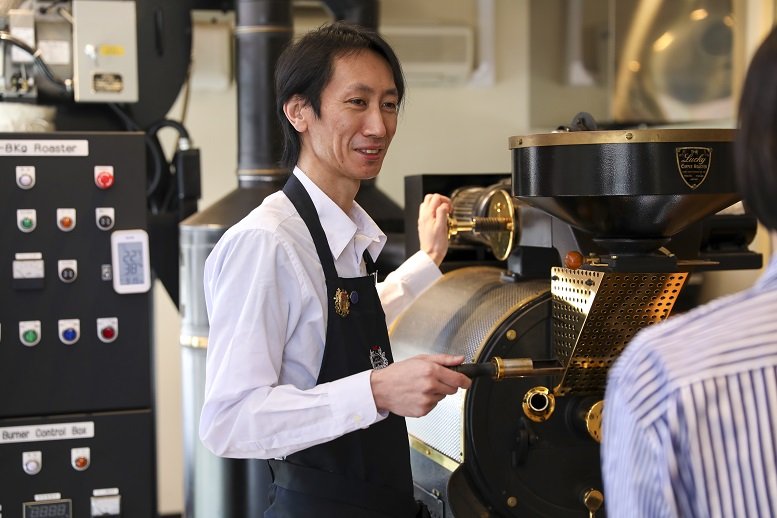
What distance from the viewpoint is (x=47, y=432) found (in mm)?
3072

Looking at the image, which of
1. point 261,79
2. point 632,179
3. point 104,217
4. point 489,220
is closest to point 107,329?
point 104,217

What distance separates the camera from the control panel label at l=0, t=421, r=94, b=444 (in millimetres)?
3043

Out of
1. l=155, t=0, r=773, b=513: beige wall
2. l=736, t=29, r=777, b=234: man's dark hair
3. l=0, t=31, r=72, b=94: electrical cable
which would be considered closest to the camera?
l=736, t=29, r=777, b=234: man's dark hair

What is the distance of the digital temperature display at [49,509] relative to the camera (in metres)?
3.05

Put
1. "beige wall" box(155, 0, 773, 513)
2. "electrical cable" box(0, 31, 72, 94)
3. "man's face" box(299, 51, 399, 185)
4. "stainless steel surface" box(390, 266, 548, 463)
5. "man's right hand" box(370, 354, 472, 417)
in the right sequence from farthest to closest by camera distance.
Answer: "beige wall" box(155, 0, 773, 513)
"electrical cable" box(0, 31, 72, 94)
"stainless steel surface" box(390, 266, 548, 463)
"man's face" box(299, 51, 399, 185)
"man's right hand" box(370, 354, 472, 417)

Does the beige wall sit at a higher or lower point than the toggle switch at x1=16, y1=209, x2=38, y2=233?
higher

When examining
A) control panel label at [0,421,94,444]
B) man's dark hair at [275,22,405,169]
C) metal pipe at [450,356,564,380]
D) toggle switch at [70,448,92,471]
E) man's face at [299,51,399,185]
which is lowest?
toggle switch at [70,448,92,471]

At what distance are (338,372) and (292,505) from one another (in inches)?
9.5

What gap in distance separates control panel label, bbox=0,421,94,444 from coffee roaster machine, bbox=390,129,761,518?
1.08m

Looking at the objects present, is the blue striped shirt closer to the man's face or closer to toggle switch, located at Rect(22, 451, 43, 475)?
the man's face

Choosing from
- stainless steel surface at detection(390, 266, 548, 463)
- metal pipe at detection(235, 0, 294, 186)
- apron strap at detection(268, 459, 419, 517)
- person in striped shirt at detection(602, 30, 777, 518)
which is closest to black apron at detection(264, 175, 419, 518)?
apron strap at detection(268, 459, 419, 517)

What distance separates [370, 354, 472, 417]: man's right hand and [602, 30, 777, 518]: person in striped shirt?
713 mm

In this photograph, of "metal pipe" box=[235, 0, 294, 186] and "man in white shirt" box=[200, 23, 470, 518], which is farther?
"metal pipe" box=[235, 0, 294, 186]

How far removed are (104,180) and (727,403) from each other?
2546mm
